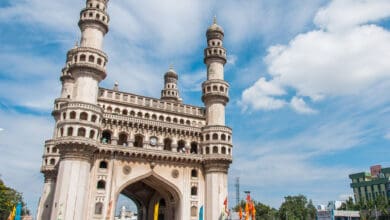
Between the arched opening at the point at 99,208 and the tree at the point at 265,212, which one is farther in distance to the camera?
the tree at the point at 265,212

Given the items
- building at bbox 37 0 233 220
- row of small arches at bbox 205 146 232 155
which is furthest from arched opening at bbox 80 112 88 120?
row of small arches at bbox 205 146 232 155

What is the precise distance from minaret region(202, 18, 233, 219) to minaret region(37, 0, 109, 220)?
16536 millimetres

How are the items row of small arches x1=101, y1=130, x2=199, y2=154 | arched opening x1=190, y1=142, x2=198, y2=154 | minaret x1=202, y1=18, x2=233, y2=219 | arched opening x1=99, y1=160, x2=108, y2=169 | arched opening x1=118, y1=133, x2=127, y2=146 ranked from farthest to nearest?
arched opening x1=190, y1=142, x2=198, y2=154 < arched opening x1=118, y1=133, x2=127, y2=146 < minaret x1=202, y1=18, x2=233, y2=219 < row of small arches x1=101, y1=130, x2=199, y2=154 < arched opening x1=99, y1=160, x2=108, y2=169

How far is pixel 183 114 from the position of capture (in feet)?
181

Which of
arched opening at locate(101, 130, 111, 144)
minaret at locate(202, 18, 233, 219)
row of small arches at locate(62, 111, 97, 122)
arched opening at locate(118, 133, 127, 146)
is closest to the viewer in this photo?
row of small arches at locate(62, 111, 97, 122)

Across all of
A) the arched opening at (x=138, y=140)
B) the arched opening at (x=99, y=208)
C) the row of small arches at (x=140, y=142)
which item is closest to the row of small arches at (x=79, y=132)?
the row of small arches at (x=140, y=142)

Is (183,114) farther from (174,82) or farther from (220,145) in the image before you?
(174,82)

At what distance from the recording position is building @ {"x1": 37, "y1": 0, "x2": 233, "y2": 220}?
A: 43719 millimetres

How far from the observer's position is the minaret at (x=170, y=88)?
7219 centimetres

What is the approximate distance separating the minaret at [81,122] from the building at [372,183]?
89.9 m

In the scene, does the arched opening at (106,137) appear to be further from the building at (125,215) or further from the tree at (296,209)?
the building at (125,215)

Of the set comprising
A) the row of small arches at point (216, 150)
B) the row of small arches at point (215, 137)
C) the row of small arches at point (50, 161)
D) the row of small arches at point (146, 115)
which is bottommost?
the row of small arches at point (50, 161)

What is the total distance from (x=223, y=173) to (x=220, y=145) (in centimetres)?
411

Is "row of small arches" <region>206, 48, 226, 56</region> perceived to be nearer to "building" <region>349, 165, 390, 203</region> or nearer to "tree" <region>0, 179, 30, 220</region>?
"tree" <region>0, 179, 30, 220</region>
